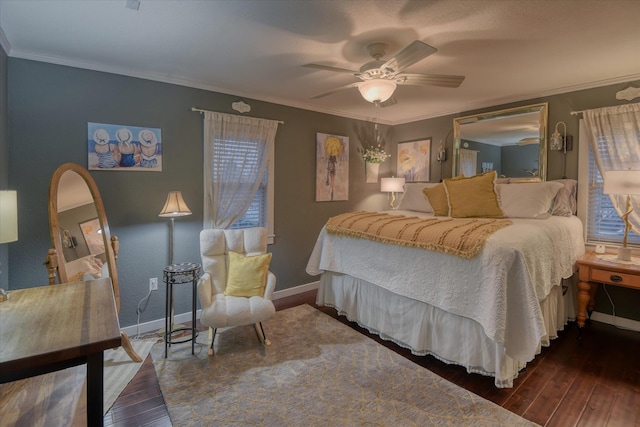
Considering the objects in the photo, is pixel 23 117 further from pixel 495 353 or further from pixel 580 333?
pixel 580 333

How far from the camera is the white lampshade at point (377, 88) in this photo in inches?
92.1

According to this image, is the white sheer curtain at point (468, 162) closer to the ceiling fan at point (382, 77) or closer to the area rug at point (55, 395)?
the ceiling fan at point (382, 77)

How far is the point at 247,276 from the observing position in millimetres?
2777

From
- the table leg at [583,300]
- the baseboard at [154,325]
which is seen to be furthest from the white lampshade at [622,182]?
the baseboard at [154,325]

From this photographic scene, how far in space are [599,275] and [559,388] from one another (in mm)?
1165

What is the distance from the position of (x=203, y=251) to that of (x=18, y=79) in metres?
1.98

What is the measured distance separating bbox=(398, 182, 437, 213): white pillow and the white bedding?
1085mm

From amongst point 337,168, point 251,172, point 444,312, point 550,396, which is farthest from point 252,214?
point 550,396

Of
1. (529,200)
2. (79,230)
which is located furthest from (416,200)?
(79,230)

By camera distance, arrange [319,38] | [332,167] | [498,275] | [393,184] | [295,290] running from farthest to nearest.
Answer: [393,184]
[332,167]
[295,290]
[319,38]
[498,275]

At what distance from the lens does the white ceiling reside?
1.89 meters

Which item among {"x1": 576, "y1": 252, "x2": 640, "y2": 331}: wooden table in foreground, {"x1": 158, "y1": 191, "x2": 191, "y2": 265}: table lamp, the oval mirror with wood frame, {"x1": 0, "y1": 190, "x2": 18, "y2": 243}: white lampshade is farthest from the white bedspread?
{"x1": 0, "y1": 190, "x2": 18, "y2": 243}: white lampshade

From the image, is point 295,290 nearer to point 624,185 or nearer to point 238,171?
point 238,171

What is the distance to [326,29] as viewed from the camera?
2133mm
